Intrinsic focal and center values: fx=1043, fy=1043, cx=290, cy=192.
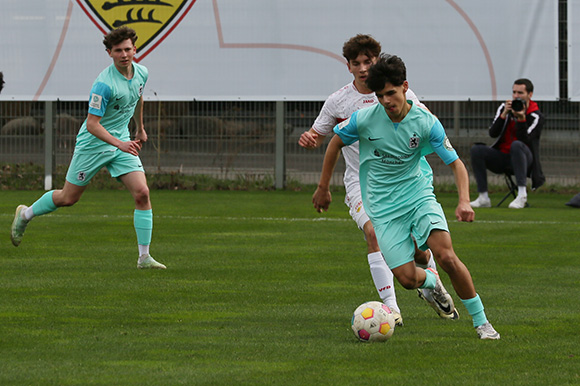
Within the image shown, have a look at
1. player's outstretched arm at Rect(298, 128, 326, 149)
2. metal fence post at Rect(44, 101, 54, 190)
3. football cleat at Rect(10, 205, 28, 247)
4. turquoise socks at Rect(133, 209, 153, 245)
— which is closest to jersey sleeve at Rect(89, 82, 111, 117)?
turquoise socks at Rect(133, 209, 153, 245)

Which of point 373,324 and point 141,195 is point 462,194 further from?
point 141,195

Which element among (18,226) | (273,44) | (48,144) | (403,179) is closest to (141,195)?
(18,226)

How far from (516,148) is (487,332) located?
9.58 m

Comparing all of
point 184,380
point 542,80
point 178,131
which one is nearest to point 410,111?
point 184,380

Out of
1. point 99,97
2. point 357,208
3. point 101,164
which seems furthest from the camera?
point 101,164

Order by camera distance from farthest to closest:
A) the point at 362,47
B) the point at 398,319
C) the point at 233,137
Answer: the point at 233,137
the point at 362,47
the point at 398,319

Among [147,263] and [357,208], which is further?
[147,263]

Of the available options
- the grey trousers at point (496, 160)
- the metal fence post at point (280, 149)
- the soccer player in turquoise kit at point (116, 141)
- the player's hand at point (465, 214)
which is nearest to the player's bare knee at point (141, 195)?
the soccer player in turquoise kit at point (116, 141)

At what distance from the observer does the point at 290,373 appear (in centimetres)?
477

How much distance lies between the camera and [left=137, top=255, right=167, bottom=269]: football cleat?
8.70m

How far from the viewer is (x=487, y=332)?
5625mm

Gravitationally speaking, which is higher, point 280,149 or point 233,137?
point 233,137

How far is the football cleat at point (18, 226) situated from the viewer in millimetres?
9617

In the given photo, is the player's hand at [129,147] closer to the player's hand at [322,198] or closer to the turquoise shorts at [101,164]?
the turquoise shorts at [101,164]
